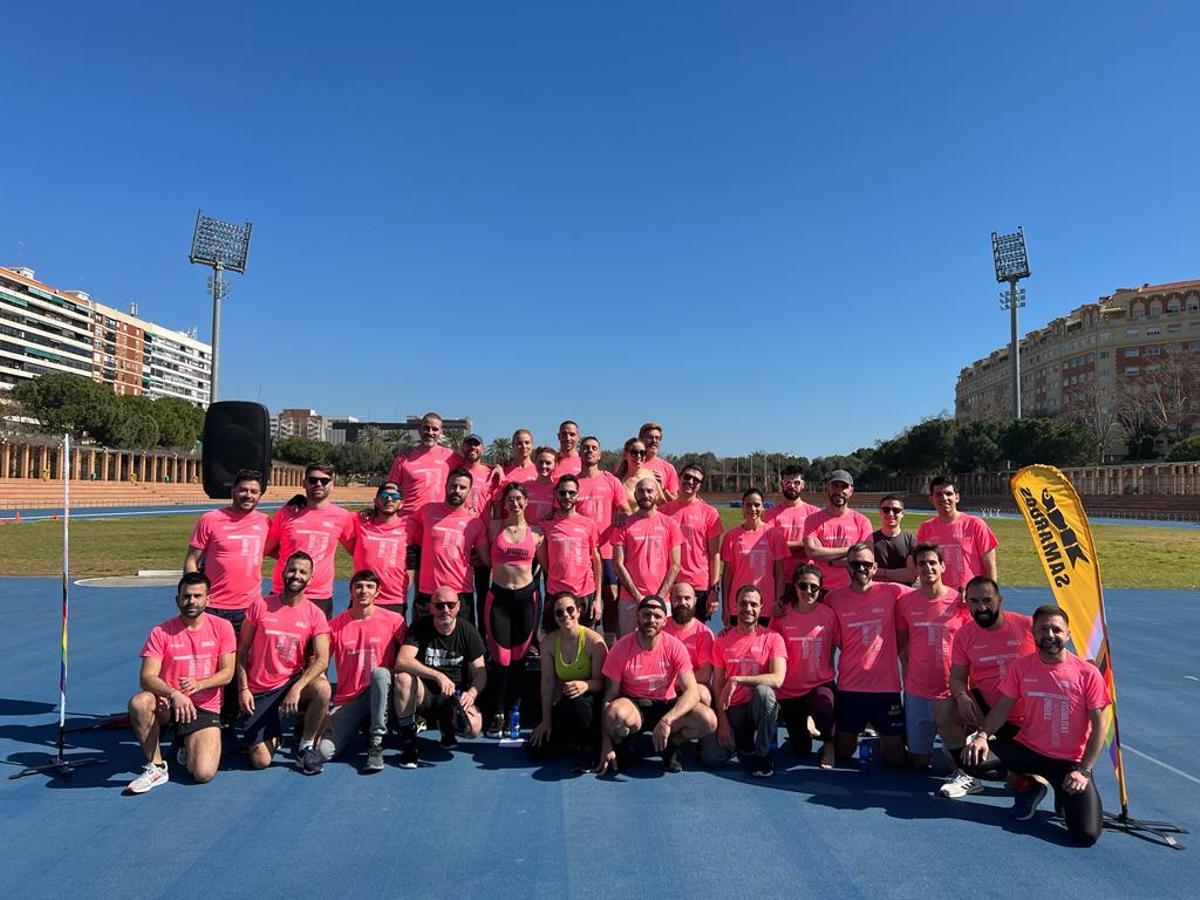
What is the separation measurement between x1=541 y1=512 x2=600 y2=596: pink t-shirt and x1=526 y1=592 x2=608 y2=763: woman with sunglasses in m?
0.62

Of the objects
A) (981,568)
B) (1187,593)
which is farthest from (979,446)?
(981,568)

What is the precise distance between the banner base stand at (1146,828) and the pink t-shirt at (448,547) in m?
4.32

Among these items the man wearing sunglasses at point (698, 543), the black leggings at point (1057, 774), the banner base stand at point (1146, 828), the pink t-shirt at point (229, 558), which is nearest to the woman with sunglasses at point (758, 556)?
the man wearing sunglasses at point (698, 543)

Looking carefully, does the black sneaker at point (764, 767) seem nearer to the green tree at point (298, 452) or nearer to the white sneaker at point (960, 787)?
the white sneaker at point (960, 787)

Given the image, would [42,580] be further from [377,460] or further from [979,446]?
[377,460]

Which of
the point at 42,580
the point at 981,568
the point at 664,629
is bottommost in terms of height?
the point at 42,580

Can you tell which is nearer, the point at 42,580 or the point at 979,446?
the point at 42,580

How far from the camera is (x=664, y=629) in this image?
5.05 m

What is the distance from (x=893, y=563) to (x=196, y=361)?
172m

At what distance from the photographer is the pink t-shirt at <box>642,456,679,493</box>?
24.4ft

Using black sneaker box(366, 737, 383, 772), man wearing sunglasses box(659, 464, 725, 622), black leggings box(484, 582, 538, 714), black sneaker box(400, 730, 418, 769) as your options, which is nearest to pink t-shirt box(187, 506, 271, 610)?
black sneaker box(366, 737, 383, 772)

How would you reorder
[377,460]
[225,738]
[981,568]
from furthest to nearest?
[377,460] → [981,568] → [225,738]

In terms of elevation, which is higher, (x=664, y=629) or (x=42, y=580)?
(x=664, y=629)

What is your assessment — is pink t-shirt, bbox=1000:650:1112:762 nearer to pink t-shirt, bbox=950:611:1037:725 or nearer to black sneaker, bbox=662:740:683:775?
pink t-shirt, bbox=950:611:1037:725
